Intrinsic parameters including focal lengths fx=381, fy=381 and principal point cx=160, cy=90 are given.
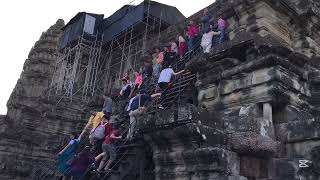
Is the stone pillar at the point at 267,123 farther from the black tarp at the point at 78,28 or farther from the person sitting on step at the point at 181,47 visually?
the black tarp at the point at 78,28

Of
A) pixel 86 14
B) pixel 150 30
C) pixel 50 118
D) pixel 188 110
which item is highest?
pixel 86 14

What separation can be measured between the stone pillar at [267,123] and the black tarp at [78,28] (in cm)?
1870

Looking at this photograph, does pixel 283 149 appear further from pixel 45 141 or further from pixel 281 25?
pixel 45 141

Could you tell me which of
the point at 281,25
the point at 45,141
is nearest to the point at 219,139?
the point at 281,25

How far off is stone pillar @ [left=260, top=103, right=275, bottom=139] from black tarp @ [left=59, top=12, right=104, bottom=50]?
1870 centimetres

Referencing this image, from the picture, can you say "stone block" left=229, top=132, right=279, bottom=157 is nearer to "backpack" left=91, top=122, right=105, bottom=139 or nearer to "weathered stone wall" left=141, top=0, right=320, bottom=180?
"weathered stone wall" left=141, top=0, right=320, bottom=180

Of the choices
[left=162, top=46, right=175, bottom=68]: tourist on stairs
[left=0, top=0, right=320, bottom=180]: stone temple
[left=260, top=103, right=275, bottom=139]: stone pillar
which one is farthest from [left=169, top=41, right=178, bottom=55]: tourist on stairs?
[left=260, top=103, right=275, bottom=139]: stone pillar

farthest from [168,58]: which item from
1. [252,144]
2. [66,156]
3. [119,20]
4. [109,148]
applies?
[119,20]

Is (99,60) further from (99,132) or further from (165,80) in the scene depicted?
(99,132)

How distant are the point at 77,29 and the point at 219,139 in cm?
2062

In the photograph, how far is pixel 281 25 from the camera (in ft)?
28.5

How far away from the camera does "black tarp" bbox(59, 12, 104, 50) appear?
2392 centimetres

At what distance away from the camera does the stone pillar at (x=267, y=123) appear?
5871 mm

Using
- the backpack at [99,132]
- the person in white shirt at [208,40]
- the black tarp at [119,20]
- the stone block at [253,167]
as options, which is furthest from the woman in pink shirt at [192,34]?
the black tarp at [119,20]
